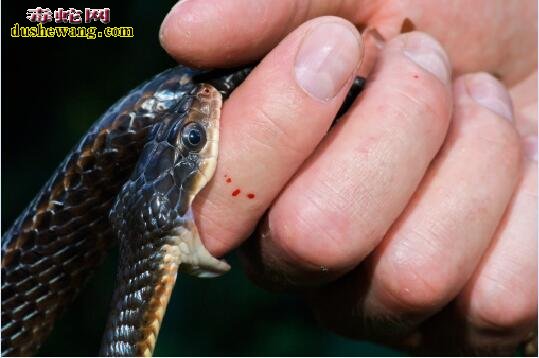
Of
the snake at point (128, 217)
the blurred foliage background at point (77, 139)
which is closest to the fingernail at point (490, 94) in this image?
the snake at point (128, 217)

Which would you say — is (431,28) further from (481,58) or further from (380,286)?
(380,286)

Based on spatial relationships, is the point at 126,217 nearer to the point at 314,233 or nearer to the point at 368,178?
the point at 314,233

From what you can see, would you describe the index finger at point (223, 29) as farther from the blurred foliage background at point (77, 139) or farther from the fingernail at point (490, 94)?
the blurred foliage background at point (77, 139)

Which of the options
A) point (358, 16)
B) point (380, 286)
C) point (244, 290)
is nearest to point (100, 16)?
point (358, 16)

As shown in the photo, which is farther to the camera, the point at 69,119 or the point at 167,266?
the point at 69,119

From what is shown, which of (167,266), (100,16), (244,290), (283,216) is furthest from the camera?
(244,290)

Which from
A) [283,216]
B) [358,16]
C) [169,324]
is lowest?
[169,324]

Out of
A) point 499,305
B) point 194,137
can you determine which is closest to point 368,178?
point 194,137
